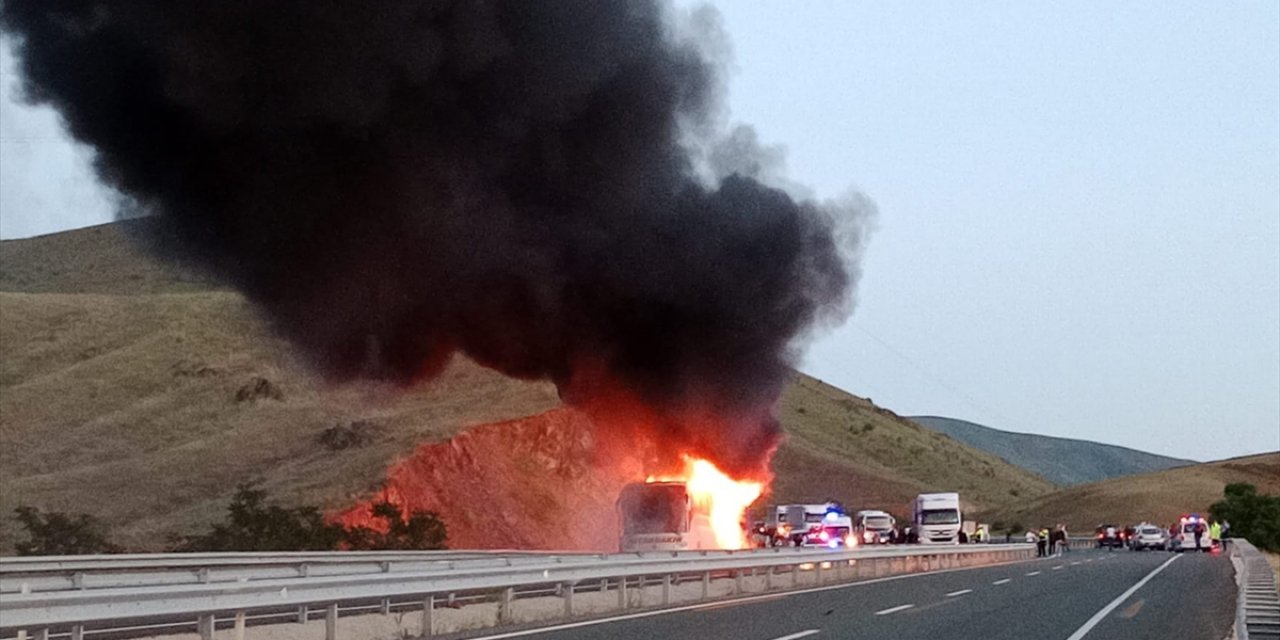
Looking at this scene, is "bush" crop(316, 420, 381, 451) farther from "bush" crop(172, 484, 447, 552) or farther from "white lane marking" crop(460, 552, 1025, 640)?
"white lane marking" crop(460, 552, 1025, 640)

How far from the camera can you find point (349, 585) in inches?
681

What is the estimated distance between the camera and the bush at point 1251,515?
97.6 m

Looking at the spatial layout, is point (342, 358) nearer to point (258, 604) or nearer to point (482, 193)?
point (482, 193)

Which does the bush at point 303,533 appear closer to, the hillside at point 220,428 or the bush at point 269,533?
the bush at point 269,533

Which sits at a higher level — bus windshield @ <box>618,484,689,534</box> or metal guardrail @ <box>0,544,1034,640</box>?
bus windshield @ <box>618,484,689,534</box>

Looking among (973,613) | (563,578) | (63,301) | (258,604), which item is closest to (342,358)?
(563,578)

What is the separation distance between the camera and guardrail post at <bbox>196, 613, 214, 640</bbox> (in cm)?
1505

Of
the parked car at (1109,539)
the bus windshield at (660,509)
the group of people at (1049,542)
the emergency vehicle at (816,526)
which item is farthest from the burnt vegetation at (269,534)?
the parked car at (1109,539)

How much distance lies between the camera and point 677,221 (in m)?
40.9

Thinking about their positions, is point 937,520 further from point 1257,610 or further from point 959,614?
point 1257,610

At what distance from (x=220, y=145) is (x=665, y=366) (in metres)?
14.8

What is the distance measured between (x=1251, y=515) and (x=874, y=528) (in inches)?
1789

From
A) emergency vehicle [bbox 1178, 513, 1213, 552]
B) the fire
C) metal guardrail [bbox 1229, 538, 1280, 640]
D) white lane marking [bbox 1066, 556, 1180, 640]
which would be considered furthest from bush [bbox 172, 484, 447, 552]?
emergency vehicle [bbox 1178, 513, 1213, 552]

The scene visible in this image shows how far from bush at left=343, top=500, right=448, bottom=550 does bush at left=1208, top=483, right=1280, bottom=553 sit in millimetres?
65830
